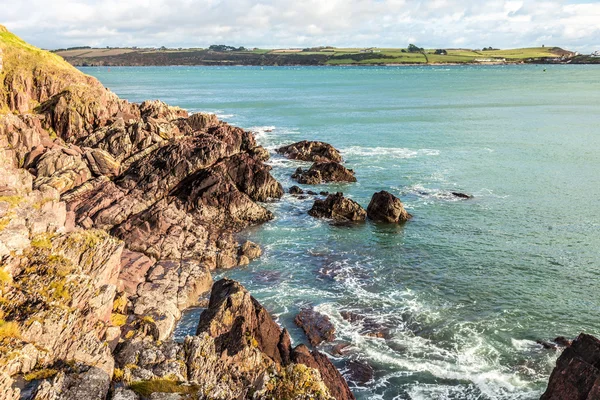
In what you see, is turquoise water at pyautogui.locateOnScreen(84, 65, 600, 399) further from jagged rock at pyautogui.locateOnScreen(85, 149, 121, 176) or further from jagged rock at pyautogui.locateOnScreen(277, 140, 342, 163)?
jagged rock at pyautogui.locateOnScreen(85, 149, 121, 176)

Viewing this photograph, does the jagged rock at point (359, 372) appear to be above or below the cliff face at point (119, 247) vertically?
below

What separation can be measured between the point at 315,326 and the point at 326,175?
143 ft

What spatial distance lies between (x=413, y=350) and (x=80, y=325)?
22401 mm

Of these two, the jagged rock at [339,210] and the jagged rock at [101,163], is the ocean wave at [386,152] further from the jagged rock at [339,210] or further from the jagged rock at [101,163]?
the jagged rock at [101,163]

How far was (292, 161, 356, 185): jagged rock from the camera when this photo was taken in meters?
76.8

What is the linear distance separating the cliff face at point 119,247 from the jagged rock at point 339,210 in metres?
7.47

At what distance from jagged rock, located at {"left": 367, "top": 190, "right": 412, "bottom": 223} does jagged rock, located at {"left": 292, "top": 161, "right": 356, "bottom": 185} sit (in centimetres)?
1643

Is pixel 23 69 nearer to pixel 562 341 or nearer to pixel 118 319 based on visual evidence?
pixel 118 319

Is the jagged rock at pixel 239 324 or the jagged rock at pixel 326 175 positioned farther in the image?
the jagged rock at pixel 326 175

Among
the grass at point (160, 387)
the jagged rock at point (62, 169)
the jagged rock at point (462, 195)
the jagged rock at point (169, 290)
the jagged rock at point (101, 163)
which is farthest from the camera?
the jagged rock at point (462, 195)

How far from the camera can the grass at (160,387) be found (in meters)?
18.2

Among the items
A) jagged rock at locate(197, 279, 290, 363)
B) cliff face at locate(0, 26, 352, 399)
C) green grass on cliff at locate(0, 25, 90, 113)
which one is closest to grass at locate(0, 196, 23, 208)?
cliff face at locate(0, 26, 352, 399)

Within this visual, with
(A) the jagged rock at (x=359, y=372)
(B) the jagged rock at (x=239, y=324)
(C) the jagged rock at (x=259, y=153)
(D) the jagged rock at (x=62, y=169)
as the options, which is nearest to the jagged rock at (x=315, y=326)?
(A) the jagged rock at (x=359, y=372)

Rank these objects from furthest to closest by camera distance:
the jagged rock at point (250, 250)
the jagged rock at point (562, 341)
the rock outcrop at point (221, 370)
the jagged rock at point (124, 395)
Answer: the jagged rock at point (250, 250) → the jagged rock at point (562, 341) → the rock outcrop at point (221, 370) → the jagged rock at point (124, 395)
